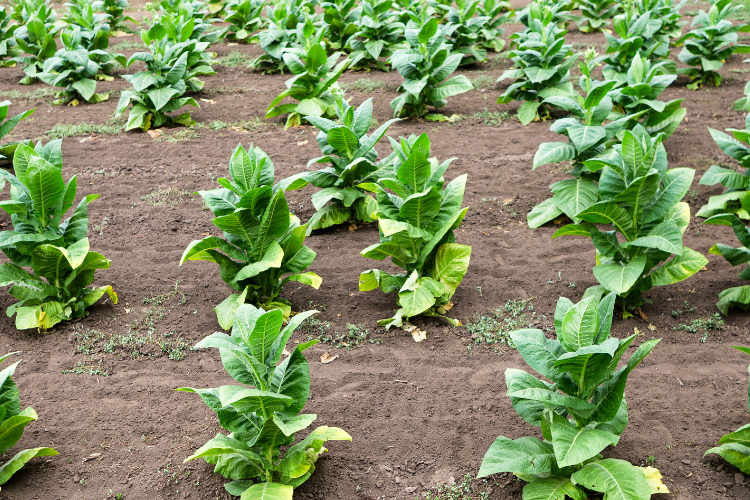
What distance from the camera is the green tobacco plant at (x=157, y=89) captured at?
7.62m

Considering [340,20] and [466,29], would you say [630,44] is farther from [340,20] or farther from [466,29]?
[340,20]

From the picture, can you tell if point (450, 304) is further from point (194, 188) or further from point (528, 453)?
point (194, 188)

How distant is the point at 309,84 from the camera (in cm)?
773

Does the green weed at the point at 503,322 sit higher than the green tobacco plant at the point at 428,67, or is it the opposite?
the green tobacco plant at the point at 428,67

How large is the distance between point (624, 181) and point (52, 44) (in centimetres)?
921

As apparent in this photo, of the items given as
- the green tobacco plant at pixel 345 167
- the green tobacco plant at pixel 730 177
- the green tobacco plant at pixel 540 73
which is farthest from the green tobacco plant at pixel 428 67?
the green tobacco plant at pixel 730 177

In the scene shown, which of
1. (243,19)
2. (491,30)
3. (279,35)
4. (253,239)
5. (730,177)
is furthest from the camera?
(243,19)

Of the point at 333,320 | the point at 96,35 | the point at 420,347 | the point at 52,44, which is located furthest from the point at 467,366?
the point at 52,44

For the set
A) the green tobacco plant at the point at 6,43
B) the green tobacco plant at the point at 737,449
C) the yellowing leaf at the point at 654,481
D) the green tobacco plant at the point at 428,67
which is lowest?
the green tobacco plant at the point at 6,43

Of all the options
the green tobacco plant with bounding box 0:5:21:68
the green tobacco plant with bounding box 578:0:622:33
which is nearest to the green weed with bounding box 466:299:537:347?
the green tobacco plant with bounding box 578:0:622:33

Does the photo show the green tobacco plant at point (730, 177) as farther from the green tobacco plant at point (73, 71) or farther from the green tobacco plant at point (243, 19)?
the green tobacco plant at point (243, 19)

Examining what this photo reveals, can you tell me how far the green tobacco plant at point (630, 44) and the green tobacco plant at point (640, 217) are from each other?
10.4ft

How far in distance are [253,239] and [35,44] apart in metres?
7.96

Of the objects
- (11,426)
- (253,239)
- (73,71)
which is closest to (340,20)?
(73,71)
